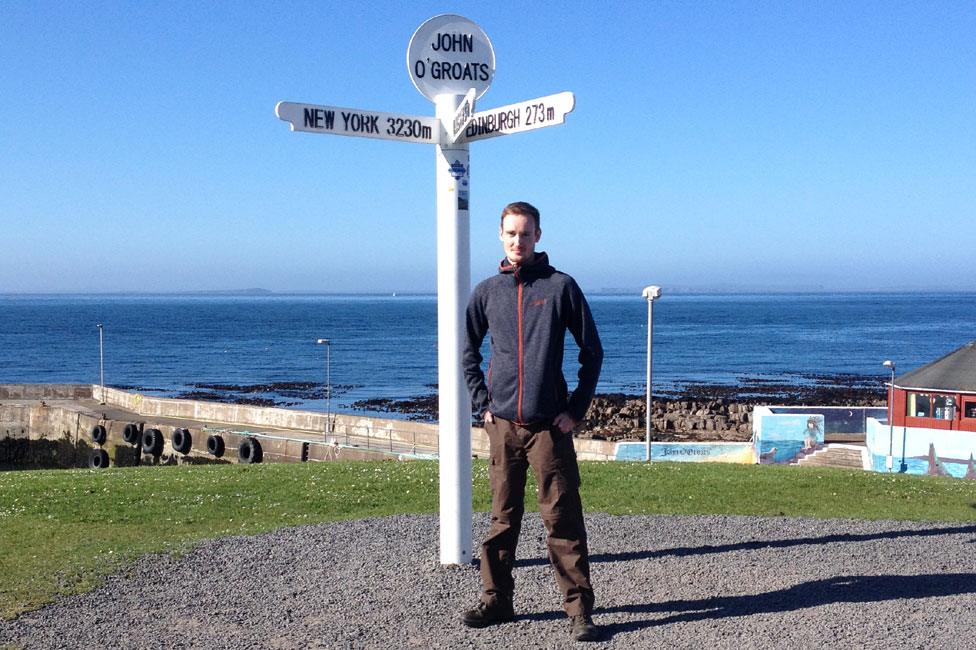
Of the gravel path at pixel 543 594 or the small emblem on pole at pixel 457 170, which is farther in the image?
the small emblem on pole at pixel 457 170

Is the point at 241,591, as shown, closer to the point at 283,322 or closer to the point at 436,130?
the point at 436,130

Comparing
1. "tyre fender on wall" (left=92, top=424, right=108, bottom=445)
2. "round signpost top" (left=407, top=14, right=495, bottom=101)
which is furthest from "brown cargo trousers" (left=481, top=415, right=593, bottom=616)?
"tyre fender on wall" (left=92, top=424, right=108, bottom=445)

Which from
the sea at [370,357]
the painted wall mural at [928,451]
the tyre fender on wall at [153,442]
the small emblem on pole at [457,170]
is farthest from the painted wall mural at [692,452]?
the sea at [370,357]

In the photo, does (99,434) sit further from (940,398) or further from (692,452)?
(940,398)

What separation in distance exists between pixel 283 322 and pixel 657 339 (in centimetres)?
7496

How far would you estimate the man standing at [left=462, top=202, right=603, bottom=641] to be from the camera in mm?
5078

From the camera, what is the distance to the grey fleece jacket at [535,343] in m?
5.06

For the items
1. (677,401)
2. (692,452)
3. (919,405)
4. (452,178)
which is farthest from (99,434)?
(452,178)

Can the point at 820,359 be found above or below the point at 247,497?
below

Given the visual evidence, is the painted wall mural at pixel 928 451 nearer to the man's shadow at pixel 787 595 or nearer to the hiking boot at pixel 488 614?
the man's shadow at pixel 787 595

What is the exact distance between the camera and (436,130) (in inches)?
247

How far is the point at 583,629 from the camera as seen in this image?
199 inches

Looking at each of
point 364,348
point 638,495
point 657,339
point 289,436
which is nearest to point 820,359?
point 657,339

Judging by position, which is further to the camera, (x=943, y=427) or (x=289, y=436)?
(x=289, y=436)
